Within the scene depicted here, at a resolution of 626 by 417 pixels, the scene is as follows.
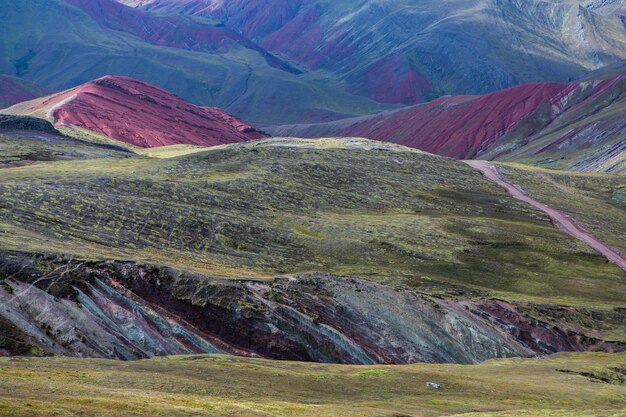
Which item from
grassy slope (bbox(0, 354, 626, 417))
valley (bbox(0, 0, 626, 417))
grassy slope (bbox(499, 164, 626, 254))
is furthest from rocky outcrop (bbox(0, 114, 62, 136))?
grassy slope (bbox(0, 354, 626, 417))

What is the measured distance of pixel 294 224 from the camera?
87.5m

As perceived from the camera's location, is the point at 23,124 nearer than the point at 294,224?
No

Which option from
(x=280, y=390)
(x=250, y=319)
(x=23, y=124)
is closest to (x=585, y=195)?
(x=250, y=319)

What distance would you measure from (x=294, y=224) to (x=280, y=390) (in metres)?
50.4

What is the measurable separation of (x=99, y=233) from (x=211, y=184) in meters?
28.9

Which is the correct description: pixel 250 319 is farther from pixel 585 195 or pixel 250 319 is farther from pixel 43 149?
pixel 585 195

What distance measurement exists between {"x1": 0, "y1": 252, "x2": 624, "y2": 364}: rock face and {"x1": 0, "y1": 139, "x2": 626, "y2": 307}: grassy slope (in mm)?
3974

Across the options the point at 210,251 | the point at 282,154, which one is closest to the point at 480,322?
the point at 210,251

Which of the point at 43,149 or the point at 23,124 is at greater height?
the point at 23,124

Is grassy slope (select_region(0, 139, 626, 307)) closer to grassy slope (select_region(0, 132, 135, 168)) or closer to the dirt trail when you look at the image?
the dirt trail

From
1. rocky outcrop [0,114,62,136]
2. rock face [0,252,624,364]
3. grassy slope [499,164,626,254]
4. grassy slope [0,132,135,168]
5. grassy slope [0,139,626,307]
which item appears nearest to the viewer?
rock face [0,252,624,364]

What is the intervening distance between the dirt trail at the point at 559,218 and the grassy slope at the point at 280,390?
47.8 m

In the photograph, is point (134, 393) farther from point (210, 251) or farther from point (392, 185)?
point (392, 185)

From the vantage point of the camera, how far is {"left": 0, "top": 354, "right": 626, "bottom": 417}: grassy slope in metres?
27.8
